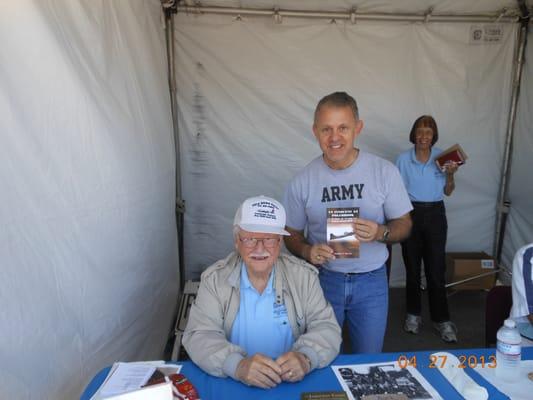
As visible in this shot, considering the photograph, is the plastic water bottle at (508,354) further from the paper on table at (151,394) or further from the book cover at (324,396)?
the paper on table at (151,394)

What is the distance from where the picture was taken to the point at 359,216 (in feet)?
6.57

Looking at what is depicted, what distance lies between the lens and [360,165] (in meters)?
2.06

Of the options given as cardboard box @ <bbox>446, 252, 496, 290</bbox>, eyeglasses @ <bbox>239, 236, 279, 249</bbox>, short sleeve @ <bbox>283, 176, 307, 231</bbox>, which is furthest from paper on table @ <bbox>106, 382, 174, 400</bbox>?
cardboard box @ <bbox>446, 252, 496, 290</bbox>

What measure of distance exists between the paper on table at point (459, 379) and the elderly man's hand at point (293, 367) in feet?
1.70

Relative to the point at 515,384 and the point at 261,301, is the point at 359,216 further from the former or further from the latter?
the point at 515,384

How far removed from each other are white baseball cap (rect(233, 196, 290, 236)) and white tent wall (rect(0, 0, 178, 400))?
71 cm

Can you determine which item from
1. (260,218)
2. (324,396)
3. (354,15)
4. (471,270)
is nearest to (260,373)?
(324,396)

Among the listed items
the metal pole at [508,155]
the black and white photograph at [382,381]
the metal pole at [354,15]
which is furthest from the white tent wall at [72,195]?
the metal pole at [508,155]

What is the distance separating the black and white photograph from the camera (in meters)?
1.40

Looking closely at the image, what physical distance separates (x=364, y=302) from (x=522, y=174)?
3.33 meters

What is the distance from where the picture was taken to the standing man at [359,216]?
201 cm

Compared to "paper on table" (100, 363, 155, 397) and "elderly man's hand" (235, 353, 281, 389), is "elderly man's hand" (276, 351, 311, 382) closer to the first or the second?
"elderly man's hand" (235, 353, 281, 389)

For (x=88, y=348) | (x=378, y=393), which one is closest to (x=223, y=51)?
(x=88, y=348)

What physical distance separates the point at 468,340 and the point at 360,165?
2545 mm
